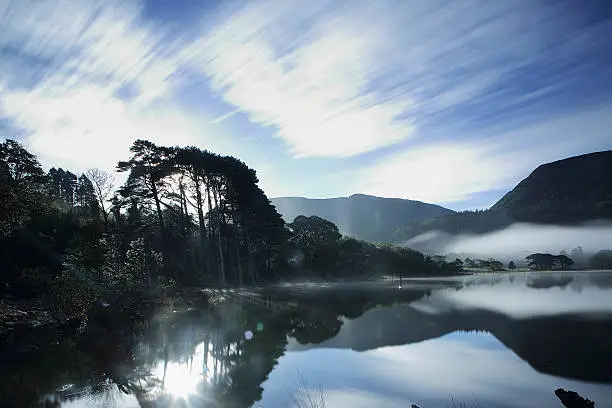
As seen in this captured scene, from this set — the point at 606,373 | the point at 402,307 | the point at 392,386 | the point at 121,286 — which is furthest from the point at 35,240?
the point at 606,373

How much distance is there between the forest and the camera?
28031 millimetres

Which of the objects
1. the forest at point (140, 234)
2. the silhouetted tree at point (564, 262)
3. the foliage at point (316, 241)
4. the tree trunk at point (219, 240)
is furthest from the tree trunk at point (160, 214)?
the silhouetted tree at point (564, 262)

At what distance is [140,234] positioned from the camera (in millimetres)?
46688

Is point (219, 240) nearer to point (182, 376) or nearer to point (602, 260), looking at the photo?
point (182, 376)

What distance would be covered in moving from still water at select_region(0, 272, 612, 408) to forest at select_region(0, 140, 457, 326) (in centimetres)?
633

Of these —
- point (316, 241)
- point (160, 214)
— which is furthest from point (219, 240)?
point (316, 241)

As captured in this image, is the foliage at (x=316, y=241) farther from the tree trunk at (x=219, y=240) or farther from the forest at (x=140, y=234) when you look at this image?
the tree trunk at (x=219, y=240)

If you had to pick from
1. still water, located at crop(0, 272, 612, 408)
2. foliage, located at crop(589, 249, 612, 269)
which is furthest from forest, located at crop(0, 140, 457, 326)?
foliage, located at crop(589, 249, 612, 269)

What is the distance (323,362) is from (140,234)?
3590 cm

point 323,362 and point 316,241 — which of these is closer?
point 323,362

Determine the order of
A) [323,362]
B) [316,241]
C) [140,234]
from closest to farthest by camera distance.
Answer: [323,362] < [140,234] < [316,241]

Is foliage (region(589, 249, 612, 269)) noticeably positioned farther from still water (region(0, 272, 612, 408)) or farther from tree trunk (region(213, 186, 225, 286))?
still water (region(0, 272, 612, 408))

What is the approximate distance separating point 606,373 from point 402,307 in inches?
797

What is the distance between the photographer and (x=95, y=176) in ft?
145
